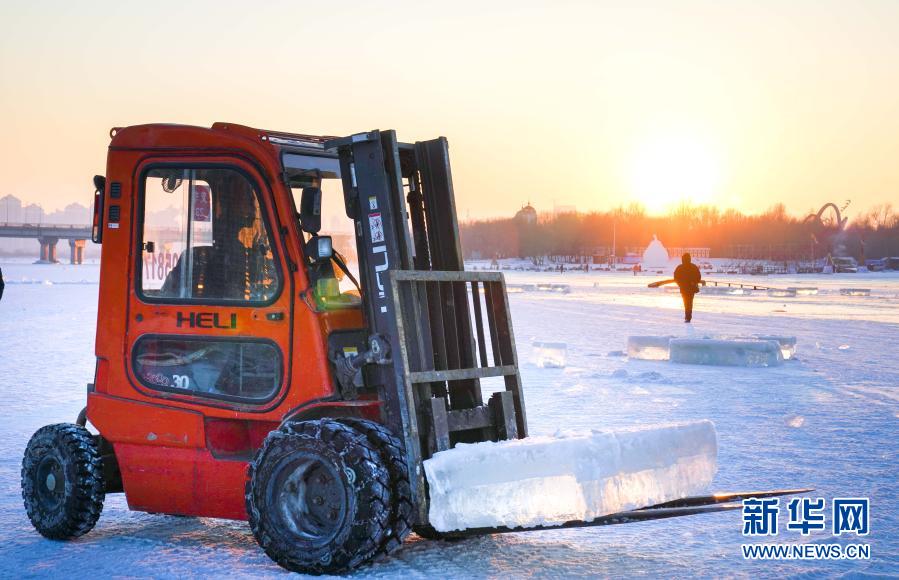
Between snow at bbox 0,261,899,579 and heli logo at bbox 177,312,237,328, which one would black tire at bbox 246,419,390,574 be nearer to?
snow at bbox 0,261,899,579

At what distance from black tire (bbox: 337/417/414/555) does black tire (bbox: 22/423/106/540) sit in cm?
188

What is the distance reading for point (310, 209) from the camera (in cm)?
564

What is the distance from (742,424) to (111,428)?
618 centimetres

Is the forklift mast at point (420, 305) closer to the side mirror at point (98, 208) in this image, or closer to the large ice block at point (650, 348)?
the side mirror at point (98, 208)

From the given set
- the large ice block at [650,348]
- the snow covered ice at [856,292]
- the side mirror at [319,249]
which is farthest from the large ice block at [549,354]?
the snow covered ice at [856,292]

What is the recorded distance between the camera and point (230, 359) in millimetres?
5914

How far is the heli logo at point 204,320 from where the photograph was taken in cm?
586

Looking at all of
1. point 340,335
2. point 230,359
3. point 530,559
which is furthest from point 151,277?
point 530,559

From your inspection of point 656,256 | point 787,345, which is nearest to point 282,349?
point 787,345

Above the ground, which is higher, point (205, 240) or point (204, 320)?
point (205, 240)

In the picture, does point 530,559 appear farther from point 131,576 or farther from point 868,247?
point 868,247

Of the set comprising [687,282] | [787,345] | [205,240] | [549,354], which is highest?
[205,240]

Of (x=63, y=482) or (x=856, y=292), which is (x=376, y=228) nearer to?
(x=63, y=482)

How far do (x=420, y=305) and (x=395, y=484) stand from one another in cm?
109
